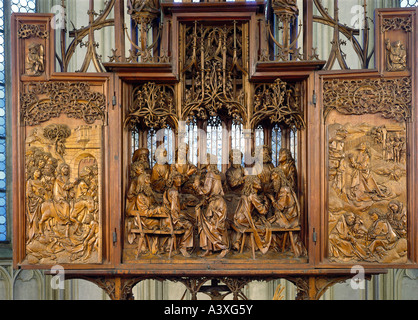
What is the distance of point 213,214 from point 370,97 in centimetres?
257

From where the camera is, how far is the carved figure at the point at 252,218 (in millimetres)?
7141

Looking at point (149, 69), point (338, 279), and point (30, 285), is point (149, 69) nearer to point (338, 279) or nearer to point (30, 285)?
point (338, 279)

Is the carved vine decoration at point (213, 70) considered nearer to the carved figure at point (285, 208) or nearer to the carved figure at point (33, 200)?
the carved figure at point (285, 208)

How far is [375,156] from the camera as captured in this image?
7000mm

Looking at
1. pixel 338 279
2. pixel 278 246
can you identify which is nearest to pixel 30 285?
pixel 278 246

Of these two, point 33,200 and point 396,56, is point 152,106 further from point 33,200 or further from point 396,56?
point 396,56

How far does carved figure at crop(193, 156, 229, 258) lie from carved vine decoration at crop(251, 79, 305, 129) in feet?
3.44

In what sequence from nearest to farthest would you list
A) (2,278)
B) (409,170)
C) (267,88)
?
(409,170)
(267,88)
(2,278)

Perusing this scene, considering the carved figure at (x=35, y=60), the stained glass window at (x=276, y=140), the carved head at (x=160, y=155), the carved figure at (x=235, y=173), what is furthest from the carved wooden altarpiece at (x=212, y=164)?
the stained glass window at (x=276, y=140)

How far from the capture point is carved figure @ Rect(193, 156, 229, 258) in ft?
23.2

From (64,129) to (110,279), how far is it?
2.08 meters

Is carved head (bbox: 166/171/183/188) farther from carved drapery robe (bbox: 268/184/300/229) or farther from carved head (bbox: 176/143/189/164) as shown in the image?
carved drapery robe (bbox: 268/184/300/229)

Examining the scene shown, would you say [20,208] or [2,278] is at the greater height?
[20,208]

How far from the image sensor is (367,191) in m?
6.97
